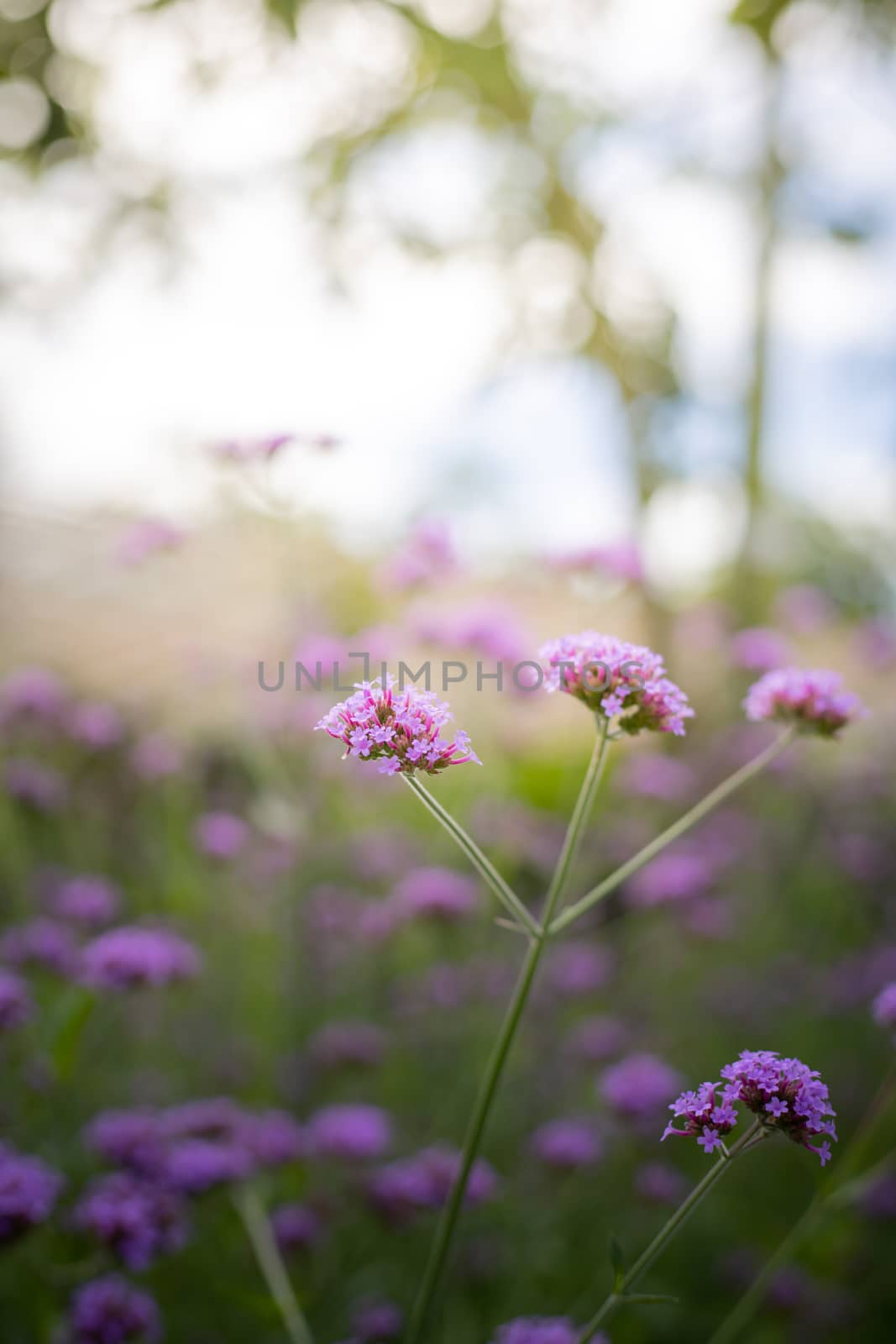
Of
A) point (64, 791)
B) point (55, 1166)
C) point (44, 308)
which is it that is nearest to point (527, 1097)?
point (55, 1166)

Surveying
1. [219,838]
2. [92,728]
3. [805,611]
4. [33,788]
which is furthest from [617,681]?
[805,611]

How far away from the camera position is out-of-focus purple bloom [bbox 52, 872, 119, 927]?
266 cm

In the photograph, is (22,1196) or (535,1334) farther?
(22,1196)

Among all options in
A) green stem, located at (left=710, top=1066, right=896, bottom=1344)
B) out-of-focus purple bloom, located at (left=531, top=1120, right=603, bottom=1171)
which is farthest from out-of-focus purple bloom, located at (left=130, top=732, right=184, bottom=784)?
green stem, located at (left=710, top=1066, right=896, bottom=1344)

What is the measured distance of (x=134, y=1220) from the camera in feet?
4.97

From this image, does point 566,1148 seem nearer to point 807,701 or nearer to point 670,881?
point 670,881

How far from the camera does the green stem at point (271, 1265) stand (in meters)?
1.33

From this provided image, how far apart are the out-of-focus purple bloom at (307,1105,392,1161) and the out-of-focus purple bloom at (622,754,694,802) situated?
5.19 feet

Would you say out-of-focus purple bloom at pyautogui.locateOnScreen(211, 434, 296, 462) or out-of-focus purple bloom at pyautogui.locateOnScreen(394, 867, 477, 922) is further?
out-of-focus purple bloom at pyautogui.locateOnScreen(394, 867, 477, 922)

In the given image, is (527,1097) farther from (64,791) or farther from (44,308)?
(44,308)

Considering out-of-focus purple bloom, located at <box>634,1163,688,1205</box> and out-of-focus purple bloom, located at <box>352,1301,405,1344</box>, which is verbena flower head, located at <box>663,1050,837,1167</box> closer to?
out-of-focus purple bloom, located at <box>352,1301,405,1344</box>

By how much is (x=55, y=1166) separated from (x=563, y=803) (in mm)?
3785

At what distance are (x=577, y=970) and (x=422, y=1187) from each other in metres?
1.26

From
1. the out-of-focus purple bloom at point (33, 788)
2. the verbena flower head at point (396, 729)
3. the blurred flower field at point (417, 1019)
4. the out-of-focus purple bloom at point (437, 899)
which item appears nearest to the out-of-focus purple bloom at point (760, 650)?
the blurred flower field at point (417, 1019)
